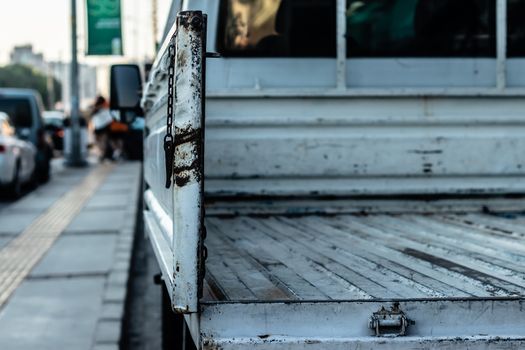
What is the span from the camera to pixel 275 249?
4.06m

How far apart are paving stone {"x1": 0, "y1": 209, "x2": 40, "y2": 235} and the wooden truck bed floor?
704 cm

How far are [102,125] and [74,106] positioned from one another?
95 centimetres

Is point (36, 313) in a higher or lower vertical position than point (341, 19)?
lower

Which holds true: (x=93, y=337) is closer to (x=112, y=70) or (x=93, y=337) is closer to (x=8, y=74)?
(x=112, y=70)

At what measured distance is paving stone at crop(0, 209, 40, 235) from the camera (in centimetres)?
1157

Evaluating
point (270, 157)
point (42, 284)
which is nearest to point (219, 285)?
point (270, 157)

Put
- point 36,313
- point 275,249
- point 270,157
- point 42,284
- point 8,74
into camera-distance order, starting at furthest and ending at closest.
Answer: point 8,74
point 42,284
point 36,313
point 270,157
point 275,249

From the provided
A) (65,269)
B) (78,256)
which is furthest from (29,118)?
(65,269)

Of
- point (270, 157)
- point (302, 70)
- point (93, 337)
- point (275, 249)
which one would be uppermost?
point (302, 70)

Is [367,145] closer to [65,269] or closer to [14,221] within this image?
[65,269]

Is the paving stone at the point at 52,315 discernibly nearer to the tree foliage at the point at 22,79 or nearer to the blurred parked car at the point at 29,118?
the blurred parked car at the point at 29,118

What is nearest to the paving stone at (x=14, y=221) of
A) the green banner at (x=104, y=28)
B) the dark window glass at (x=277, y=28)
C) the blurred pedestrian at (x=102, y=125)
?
the dark window glass at (x=277, y=28)

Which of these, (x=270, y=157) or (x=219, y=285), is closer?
(x=219, y=285)

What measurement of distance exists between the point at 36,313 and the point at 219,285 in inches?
157
